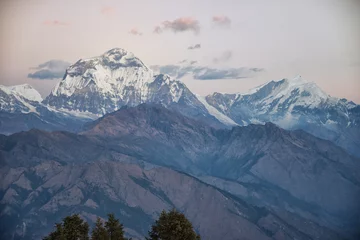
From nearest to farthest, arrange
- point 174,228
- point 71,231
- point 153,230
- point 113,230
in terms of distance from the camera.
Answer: point 174,228, point 153,230, point 71,231, point 113,230

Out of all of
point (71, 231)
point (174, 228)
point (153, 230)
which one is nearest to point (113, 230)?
point (71, 231)

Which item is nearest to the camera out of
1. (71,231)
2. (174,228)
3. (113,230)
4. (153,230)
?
(174,228)

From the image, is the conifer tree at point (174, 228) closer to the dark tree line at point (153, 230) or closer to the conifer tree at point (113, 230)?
the dark tree line at point (153, 230)

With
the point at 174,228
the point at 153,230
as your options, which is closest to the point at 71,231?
the point at 153,230

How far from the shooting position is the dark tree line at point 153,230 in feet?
342

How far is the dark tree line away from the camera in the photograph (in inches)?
4102

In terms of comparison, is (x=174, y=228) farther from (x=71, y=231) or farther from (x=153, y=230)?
(x=71, y=231)

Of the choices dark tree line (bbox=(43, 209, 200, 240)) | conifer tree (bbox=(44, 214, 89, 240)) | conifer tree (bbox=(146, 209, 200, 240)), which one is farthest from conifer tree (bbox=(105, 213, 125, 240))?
conifer tree (bbox=(146, 209, 200, 240))

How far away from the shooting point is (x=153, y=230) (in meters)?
110

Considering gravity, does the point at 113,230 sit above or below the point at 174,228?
below

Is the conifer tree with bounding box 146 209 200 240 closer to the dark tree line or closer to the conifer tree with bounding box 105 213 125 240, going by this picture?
the dark tree line

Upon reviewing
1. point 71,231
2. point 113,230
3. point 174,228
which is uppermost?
point 174,228

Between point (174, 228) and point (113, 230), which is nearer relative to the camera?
point (174, 228)

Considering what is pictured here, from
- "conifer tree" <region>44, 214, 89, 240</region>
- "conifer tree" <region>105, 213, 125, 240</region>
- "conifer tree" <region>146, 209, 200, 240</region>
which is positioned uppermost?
"conifer tree" <region>146, 209, 200, 240</region>
